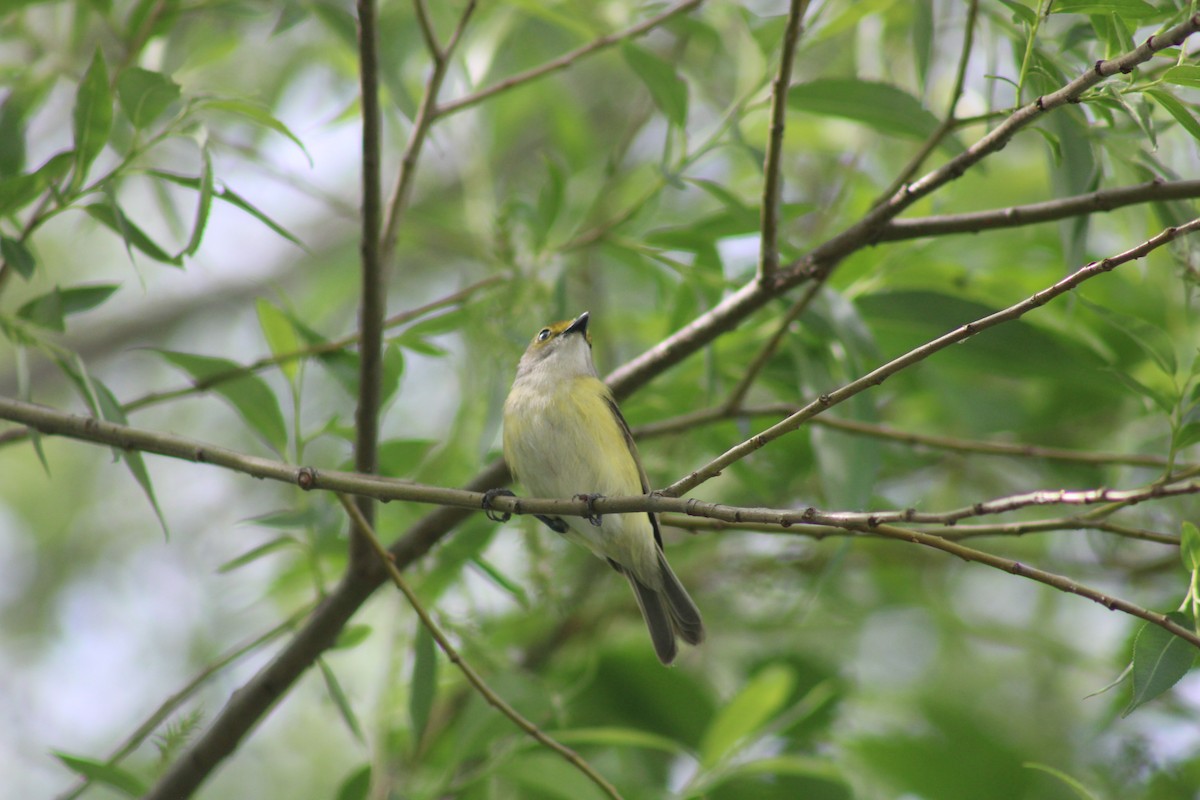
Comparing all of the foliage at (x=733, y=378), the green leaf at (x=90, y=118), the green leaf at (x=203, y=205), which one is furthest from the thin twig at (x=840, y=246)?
the green leaf at (x=90, y=118)

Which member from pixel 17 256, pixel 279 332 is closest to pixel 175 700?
pixel 279 332

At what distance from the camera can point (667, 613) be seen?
169 inches

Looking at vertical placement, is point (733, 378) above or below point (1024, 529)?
above

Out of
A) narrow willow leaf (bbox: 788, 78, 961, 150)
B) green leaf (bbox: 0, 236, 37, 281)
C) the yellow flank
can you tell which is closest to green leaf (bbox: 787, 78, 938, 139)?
narrow willow leaf (bbox: 788, 78, 961, 150)

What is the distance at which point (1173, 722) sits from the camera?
15.1 feet

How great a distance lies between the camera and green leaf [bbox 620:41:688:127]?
3730 millimetres

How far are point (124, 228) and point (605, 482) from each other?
2021mm

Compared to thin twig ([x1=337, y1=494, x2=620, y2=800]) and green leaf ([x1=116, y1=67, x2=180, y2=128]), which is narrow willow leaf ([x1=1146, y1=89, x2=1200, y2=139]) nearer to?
thin twig ([x1=337, y1=494, x2=620, y2=800])

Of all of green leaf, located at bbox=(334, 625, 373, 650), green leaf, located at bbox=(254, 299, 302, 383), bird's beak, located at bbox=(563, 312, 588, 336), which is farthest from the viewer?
bird's beak, located at bbox=(563, 312, 588, 336)

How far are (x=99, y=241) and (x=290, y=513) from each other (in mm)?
6928

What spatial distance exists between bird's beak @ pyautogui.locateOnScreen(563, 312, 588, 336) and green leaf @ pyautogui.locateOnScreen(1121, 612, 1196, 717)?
2.99 meters

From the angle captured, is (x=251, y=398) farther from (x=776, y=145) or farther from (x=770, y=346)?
(x=776, y=145)

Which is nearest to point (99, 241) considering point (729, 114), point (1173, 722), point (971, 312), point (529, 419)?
point (529, 419)

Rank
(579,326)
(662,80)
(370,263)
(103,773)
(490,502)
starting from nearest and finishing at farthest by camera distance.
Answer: (490,502), (370,263), (103,773), (662,80), (579,326)
